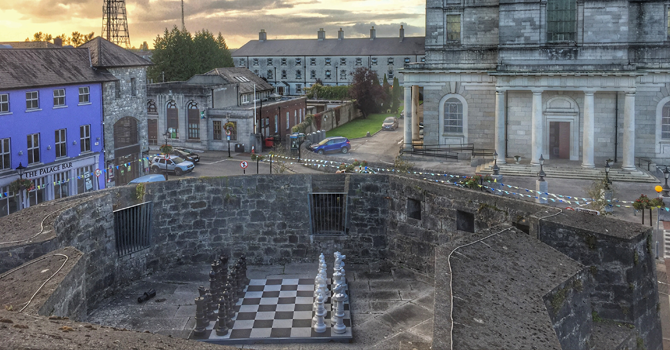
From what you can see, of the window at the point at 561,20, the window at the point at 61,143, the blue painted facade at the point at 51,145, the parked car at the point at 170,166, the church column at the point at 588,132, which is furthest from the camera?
the parked car at the point at 170,166

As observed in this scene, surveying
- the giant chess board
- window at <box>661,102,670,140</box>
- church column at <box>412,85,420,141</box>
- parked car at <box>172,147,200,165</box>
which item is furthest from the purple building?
window at <box>661,102,670,140</box>

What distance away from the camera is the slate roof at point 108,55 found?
41.3 metres

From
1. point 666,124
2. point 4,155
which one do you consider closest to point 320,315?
point 4,155

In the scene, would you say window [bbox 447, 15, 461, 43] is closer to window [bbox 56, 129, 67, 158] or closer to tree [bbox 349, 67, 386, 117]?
window [bbox 56, 129, 67, 158]

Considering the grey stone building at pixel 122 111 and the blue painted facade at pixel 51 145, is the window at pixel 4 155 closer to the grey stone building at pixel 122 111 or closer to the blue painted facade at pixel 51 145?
the blue painted facade at pixel 51 145

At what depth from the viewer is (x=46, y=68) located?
1464 inches

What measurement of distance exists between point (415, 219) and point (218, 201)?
5.44m

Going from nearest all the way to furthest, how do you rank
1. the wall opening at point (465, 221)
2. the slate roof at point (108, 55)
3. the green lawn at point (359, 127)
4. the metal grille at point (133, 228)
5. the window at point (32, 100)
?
the wall opening at point (465, 221) → the metal grille at point (133, 228) → the window at point (32, 100) → the slate roof at point (108, 55) → the green lawn at point (359, 127)

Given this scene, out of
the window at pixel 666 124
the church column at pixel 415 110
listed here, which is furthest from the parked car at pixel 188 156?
the window at pixel 666 124

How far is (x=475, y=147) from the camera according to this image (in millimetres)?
48500

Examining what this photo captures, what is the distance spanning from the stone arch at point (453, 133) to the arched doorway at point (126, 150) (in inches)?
803

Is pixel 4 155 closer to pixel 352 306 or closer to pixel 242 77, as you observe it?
pixel 352 306

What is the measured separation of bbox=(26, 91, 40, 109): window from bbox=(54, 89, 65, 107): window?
1.29m

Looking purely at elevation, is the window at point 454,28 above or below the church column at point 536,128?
above
